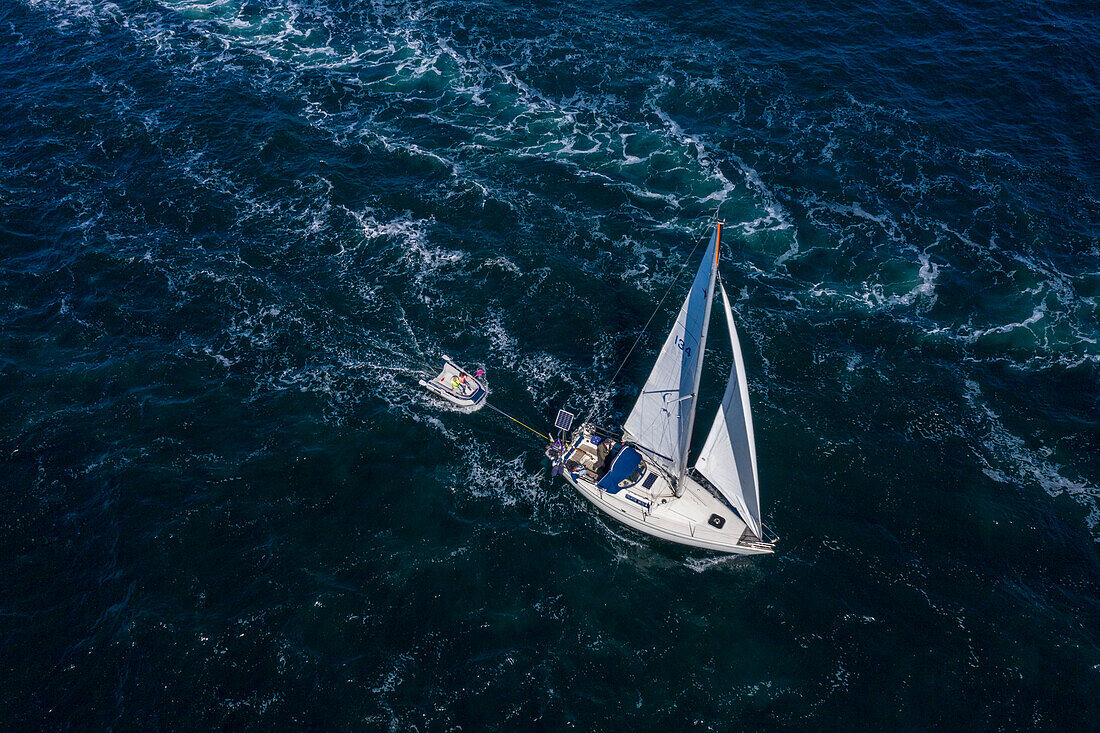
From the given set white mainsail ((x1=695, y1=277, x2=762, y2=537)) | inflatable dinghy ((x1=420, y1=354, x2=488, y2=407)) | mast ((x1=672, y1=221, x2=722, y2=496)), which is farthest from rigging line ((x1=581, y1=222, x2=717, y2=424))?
white mainsail ((x1=695, y1=277, x2=762, y2=537))

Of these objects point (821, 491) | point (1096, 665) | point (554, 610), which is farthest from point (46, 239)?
point (1096, 665)

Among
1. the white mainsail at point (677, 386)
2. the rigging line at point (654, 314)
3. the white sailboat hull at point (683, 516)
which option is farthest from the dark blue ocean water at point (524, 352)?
the white mainsail at point (677, 386)

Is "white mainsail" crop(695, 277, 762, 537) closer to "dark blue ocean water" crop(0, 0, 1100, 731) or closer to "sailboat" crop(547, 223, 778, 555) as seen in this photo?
"sailboat" crop(547, 223, 778, 555)

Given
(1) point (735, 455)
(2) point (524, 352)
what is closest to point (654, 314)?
(2) point (524, 352)

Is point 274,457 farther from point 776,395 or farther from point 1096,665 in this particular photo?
point 1096,665

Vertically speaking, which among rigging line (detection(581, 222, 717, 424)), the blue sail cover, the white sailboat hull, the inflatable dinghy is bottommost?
the white sailboat hull
